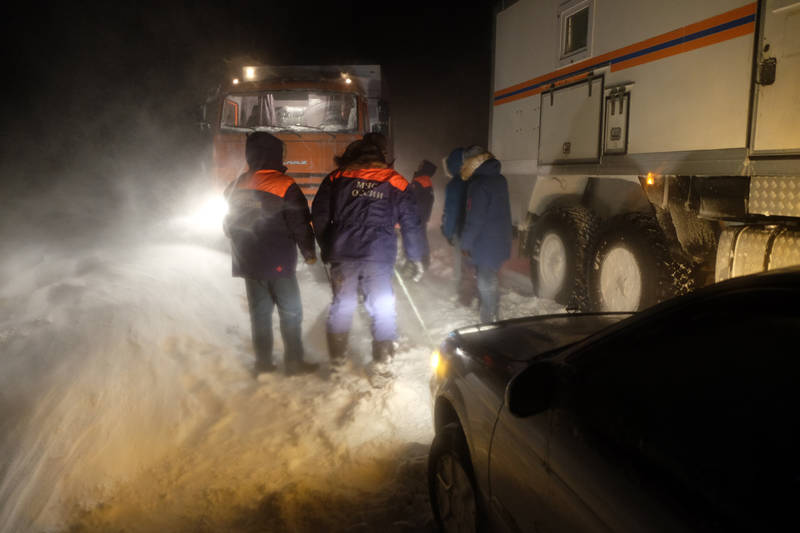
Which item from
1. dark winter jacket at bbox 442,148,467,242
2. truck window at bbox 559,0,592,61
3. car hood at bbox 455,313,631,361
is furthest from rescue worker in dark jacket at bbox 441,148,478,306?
car hood at bbox 455,313,631,361

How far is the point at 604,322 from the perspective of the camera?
291 cm

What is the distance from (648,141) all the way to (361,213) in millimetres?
2606

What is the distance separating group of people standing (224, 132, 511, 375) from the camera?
4.57 meters

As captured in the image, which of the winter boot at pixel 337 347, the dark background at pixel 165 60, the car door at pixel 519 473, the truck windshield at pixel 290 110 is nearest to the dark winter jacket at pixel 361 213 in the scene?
the winter boot at pixel 337 347

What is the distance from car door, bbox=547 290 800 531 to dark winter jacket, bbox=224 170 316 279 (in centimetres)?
316

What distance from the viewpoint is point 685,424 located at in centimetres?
143

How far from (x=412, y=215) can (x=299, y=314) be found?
122 cm

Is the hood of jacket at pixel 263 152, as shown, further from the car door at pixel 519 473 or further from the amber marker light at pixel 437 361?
the car door at pixel 519 473

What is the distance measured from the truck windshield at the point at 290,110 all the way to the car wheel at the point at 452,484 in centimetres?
679

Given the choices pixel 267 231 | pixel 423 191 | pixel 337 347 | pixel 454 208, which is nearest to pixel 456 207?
pixel 454 208

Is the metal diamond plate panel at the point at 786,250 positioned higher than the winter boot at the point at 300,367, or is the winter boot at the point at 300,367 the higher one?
the metal diamond plate panel at the point at 786,250

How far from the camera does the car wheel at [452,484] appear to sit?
241cm

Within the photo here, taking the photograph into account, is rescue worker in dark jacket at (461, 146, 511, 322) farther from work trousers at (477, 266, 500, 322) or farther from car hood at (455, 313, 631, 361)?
car hood at (455, 313, 631, 361)

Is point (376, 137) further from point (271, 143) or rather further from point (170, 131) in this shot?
→ point (170, 131)
